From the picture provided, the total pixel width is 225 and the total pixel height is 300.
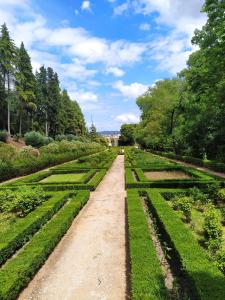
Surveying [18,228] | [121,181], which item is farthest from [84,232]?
[121,181]

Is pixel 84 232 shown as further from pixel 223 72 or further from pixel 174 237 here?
pixel 223 72

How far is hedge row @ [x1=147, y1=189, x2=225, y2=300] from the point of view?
13.9ft

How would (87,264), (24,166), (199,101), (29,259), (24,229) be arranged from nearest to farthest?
(29,259)
(87,264)
(24,229)
(199,101)
(24,166)

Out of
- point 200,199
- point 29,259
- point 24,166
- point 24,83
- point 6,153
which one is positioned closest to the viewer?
point 29,259

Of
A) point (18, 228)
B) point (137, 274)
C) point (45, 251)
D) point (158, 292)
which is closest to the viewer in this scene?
point (158, 292)

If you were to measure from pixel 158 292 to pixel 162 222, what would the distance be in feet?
10.4

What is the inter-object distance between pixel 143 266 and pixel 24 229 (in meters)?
3.47

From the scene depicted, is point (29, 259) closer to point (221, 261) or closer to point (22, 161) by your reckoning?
point (221, 261)

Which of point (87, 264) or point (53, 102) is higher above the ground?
point (53, 102)

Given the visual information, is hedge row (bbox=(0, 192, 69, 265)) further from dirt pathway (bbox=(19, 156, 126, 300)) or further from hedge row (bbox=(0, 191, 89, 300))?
dirt pathway (bbox=(19, 156, 126, 300))

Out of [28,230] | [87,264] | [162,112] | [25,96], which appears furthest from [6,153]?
[162,112]

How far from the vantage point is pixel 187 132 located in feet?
99.5

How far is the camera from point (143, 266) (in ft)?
17.0

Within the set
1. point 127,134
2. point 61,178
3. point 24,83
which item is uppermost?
point 24,83
